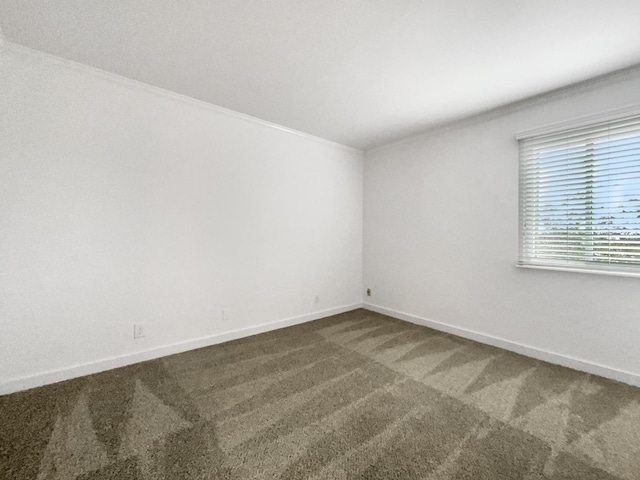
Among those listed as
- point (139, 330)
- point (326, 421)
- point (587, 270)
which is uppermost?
point (587, 270)

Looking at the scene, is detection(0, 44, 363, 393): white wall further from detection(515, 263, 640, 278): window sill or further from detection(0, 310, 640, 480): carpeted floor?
detection(515, 263, 640, 278): window sill

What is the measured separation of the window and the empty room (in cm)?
2

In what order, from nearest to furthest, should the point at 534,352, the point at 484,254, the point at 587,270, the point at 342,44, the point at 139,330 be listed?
the point at 342,44 < the point at 587,270 < the point at 139,330 < the point at 534,352 < the point at 484,254

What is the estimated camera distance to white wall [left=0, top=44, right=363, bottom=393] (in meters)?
2.07

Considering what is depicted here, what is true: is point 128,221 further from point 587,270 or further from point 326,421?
point 587,270

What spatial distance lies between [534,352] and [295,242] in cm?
288

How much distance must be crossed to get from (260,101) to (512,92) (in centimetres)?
247

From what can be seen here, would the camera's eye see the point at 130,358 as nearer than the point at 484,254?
Yes

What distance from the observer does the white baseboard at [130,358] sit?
2.06m

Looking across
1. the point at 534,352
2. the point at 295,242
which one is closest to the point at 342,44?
the point at 295,242

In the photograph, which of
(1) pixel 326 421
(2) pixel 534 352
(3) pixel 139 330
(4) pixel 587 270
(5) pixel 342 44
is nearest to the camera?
(1) pixel 326 421

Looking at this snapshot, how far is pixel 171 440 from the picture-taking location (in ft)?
5.14

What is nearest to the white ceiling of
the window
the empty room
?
the empty room

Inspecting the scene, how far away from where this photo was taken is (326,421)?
1748mm
